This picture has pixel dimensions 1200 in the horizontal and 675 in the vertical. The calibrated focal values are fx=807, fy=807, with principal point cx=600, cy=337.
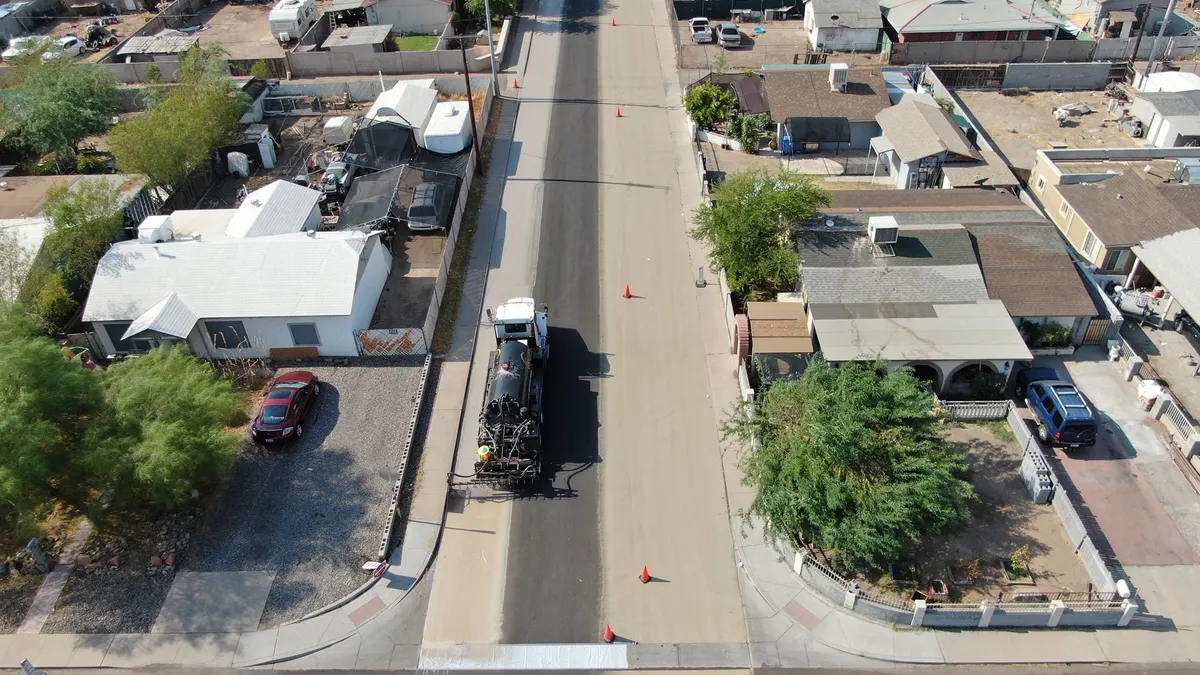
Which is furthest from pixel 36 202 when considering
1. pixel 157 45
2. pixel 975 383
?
pixel 975 383

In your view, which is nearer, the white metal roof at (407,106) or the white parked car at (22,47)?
the white metal roof at (407,106)

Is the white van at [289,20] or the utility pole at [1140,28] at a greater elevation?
the white van at [289,20]

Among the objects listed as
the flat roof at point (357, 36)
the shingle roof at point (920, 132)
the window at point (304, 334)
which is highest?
the flat roof at point (357, 36)

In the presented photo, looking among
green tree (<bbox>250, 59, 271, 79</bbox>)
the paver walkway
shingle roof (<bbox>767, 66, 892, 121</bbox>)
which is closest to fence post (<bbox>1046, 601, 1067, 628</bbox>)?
the paver walkway

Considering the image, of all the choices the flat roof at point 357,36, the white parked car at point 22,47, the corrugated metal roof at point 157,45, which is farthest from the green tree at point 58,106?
the flat roof at point 357,36

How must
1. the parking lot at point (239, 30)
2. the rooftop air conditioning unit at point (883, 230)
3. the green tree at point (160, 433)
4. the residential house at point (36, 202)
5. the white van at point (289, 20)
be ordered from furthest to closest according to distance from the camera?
the parking lot at point (239, 30)
the white van at point (289, 20)
the residential house at point (36, 202)
the rooftop air conditioning unit at point (883, 230)
the green tree at point (160, 433)

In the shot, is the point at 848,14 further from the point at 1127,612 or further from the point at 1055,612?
the point at 1055,612

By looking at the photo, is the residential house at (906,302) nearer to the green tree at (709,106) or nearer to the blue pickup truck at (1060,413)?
the blue pickup truck at (1060,413)
